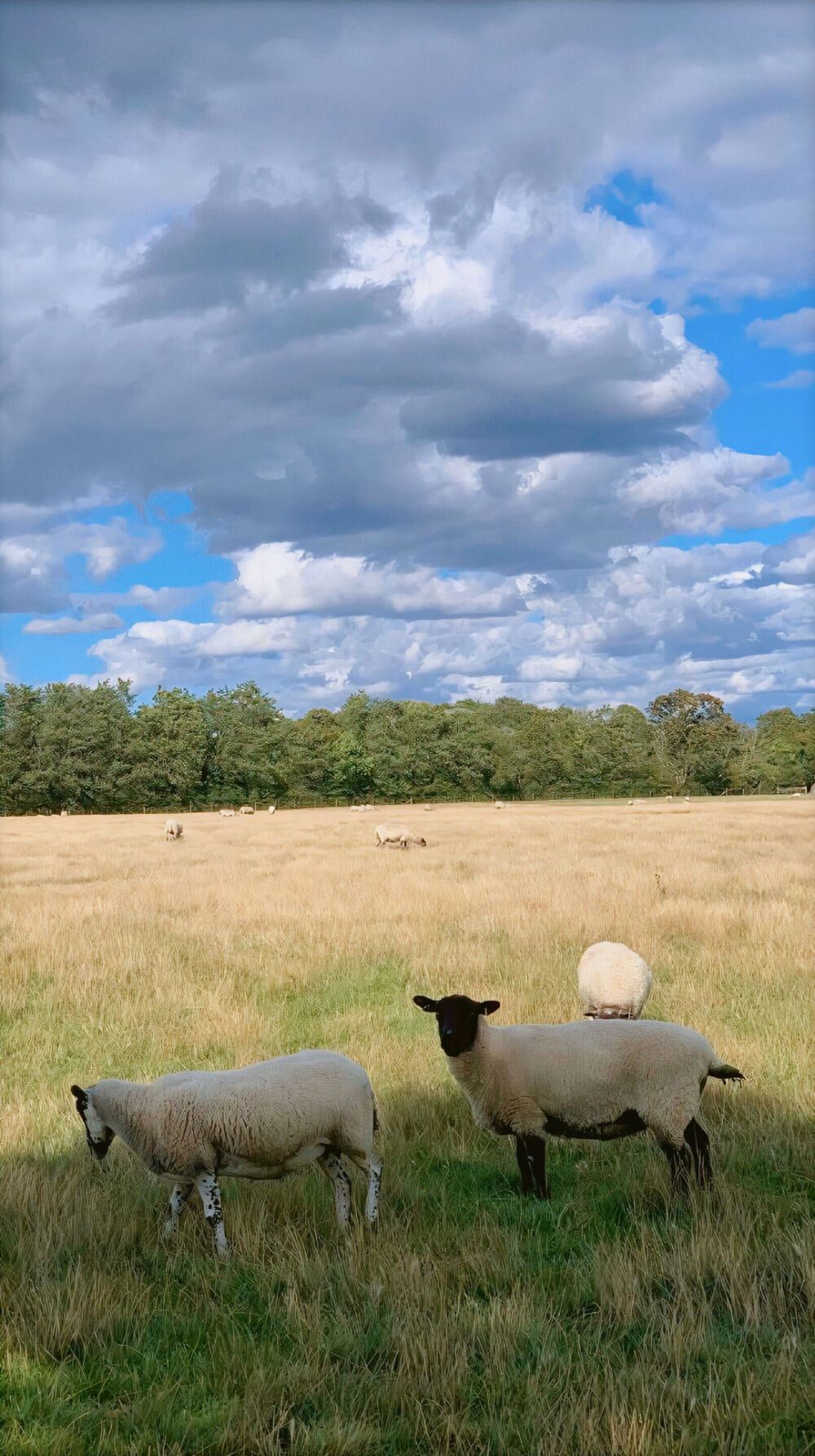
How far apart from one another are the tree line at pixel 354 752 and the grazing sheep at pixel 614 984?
8610 cm

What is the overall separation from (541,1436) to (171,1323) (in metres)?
1.90

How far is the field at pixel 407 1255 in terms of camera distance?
4066 mm

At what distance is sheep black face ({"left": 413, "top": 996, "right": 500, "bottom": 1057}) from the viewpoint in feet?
19.9

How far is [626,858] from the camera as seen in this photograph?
2525 cm

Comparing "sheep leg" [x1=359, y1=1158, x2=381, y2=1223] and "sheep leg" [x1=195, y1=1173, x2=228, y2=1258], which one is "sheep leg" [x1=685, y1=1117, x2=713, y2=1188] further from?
"sheep leg" [x1=195, y1=1173, x2=228, y2=1258]

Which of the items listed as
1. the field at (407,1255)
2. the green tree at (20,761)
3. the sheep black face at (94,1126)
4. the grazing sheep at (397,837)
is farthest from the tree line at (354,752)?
the sheep black face at (94,1126)

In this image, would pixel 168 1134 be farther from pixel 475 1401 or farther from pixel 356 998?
pixel 356 998

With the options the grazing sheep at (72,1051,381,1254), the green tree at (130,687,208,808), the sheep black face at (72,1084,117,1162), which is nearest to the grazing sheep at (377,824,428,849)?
the sheep black face at (72,1084,117,1162)

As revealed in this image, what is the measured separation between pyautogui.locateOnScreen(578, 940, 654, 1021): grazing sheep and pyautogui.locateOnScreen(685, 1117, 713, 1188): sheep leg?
288 centimetres

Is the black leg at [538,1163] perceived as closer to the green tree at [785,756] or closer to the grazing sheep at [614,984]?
the grazing sheep at [614,984]

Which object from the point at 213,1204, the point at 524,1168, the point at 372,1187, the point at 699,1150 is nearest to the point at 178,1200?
the point at 213,1204

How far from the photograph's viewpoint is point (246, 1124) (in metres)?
5.54

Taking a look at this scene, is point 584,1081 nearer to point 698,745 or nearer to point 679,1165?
point 679,1165

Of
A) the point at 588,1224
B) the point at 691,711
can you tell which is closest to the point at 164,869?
the point at 588,1224
